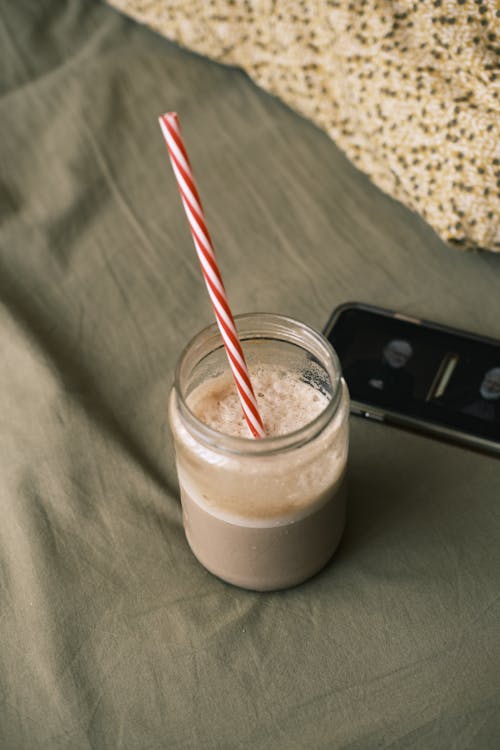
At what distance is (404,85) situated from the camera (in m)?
0.71

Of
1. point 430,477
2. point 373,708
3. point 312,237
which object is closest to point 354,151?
point 312,237

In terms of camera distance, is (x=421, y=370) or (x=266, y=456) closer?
(x=266, y=456)

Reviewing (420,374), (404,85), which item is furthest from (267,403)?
(404,85)

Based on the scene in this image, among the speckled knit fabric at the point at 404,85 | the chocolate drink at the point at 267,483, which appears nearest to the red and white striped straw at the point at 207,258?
the chocolate drink at the point at 267,483

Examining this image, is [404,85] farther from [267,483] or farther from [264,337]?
[267,483]

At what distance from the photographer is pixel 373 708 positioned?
0.49 metres

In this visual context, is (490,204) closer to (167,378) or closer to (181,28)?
(167,378)

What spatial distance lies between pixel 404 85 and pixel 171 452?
385 millimetres

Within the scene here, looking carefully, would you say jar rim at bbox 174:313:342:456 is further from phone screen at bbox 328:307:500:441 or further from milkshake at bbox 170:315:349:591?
phone screen at bbox 328:307:500:441

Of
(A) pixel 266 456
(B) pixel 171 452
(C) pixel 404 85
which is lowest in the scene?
(B) pixel 171 452

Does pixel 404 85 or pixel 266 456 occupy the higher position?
pixel 404 85

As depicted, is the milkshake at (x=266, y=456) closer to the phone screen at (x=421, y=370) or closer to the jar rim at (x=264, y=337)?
the jar rim at (x=264, y=337)

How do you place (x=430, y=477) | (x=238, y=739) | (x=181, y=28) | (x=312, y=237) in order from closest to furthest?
1. (x=238, y=739)
2. (x=430, y=477)
3. (x=312, y=237)
4. (x=181, y=28)

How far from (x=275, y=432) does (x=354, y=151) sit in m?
0.39
